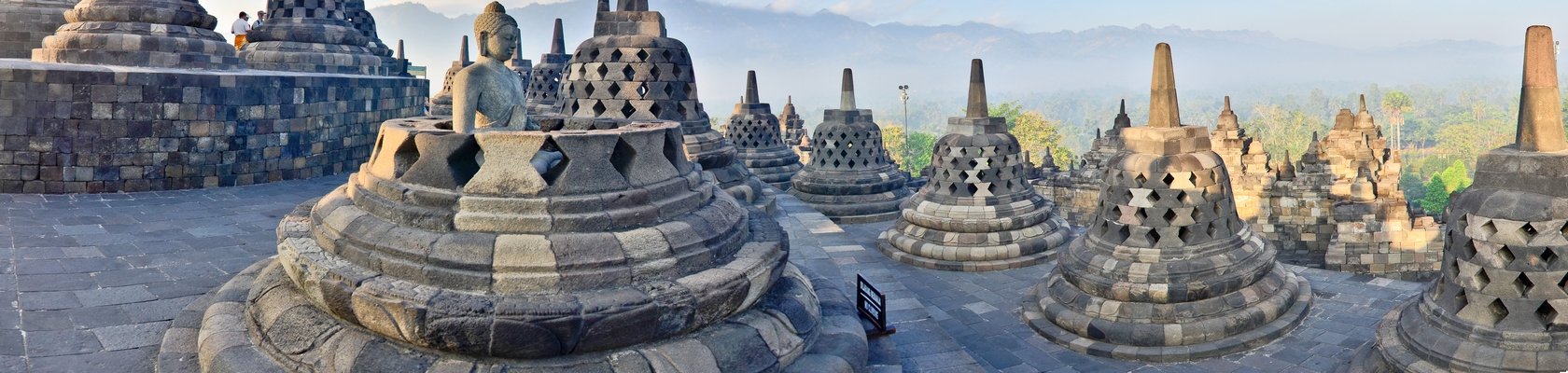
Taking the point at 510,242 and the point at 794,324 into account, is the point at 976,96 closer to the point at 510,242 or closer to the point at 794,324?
the point at 794,324

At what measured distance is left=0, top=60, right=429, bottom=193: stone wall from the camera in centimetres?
925

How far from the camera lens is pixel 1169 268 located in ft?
25.5

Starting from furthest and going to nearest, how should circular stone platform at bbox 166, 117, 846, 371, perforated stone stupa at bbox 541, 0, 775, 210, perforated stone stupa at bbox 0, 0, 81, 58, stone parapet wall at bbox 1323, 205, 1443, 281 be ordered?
stone parapet wall at bbox 1323, 205, 1443, 281
perforated stone stupa at bbox 0, 0, 81, 58
perforated stone stupa at bbox 541, 0, 775, 210
circular stone platform at bbox 166, 117, 846, 371

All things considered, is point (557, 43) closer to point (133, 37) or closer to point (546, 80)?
point (546, 80)

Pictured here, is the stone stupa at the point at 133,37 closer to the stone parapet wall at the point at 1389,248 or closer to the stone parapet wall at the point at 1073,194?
the stone parapet wall at the point at 1389,248

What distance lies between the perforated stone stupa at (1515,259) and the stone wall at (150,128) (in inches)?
419

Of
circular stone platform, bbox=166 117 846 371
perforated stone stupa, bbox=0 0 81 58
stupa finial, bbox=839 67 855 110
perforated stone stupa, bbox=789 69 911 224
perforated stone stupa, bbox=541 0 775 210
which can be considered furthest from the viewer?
stupa finial, bbox=839 67 855 110

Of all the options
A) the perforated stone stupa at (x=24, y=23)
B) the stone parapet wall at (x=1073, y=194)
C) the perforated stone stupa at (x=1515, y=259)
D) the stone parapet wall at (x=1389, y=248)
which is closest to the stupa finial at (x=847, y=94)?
the stone parapet wall at (x=1389, y=248)

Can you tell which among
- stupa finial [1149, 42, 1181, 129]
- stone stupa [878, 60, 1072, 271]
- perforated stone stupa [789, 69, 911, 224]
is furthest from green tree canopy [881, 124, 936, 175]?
stupa finial [1149, 42, 1181, 129]

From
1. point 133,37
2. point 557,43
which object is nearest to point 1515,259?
point 133,37

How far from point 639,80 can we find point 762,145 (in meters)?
8.03

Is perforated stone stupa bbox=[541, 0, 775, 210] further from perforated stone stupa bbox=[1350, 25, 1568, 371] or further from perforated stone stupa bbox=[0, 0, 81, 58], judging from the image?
perforated stone stupa bbox=[0, 0, 81, 58]

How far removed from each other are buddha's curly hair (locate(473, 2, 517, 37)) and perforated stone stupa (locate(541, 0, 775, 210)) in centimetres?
492

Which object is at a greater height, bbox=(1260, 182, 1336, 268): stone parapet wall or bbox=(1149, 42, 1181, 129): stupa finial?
bbox=(1149, 42, 1181, 129): stupa finial
